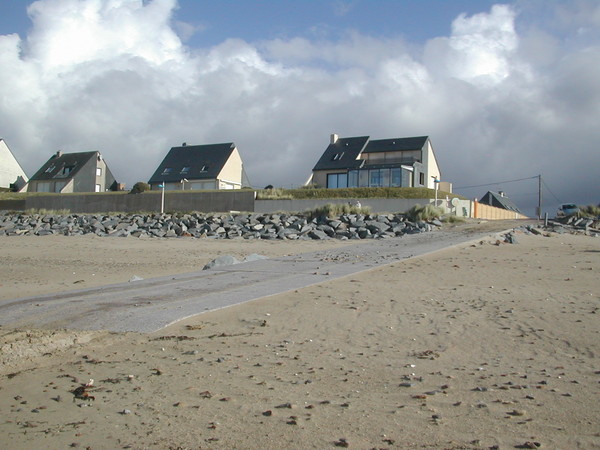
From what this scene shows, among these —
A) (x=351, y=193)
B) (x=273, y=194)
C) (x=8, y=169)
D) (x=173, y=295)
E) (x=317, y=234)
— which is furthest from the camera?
(x=8, y=169)

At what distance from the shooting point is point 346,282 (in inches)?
422

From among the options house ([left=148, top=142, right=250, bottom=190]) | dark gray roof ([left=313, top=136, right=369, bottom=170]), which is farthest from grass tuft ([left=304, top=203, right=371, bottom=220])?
house ([left=148, top=142, right=250, bottom=190])

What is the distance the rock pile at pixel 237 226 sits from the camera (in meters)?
24.1

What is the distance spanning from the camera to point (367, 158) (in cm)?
4953

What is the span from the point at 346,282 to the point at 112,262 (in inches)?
351

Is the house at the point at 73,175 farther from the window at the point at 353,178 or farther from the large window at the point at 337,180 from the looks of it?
the window at the point at 353,178

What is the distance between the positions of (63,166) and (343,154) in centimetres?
2939

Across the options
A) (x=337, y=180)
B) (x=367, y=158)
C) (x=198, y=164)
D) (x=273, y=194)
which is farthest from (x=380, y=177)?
(x=198, y=164)

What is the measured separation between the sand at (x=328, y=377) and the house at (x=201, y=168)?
43491 mm

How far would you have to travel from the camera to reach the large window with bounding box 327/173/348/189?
1863 inches

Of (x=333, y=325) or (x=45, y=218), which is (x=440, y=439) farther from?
(x=45, y=218)

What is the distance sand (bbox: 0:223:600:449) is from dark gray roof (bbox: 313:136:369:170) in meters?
39.4

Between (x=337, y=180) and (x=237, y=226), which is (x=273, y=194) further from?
(x=337, y=180)

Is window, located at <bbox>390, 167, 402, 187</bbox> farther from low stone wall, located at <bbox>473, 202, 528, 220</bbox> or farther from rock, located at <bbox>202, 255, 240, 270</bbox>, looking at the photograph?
rock, located at <bbox>202, 255, 240, 270</bbox>
